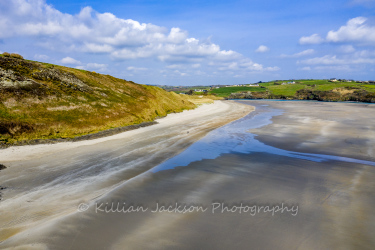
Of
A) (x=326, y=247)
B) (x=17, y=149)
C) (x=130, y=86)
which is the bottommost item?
(x=326, y=247)

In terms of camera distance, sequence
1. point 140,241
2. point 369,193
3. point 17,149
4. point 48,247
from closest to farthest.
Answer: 1. point 48,247
2. point 140,241
3. point 369,193
4. point 17,149

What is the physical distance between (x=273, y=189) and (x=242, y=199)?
186 centimetres

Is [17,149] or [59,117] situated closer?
[17,149]

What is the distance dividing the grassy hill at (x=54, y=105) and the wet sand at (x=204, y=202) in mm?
5810

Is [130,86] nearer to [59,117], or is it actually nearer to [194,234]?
[59,117]

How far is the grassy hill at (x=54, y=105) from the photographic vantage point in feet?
58.8

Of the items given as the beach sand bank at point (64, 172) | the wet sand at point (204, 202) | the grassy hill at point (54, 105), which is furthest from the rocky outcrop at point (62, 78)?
the wet sand at point (204, 202)

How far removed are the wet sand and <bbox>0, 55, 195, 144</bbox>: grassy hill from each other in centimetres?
581

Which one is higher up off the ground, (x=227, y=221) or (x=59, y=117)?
(x=59, y=117)

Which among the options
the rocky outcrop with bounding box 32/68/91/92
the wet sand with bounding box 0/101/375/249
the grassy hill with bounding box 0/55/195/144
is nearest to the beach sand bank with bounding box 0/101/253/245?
the wet sand with bounding box 0/101/375/249

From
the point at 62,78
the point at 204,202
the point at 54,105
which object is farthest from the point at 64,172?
the point at 62,78

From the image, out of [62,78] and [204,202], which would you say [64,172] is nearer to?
[204,202]

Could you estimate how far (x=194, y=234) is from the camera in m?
6.12

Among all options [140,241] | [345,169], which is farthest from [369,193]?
[140,241]
